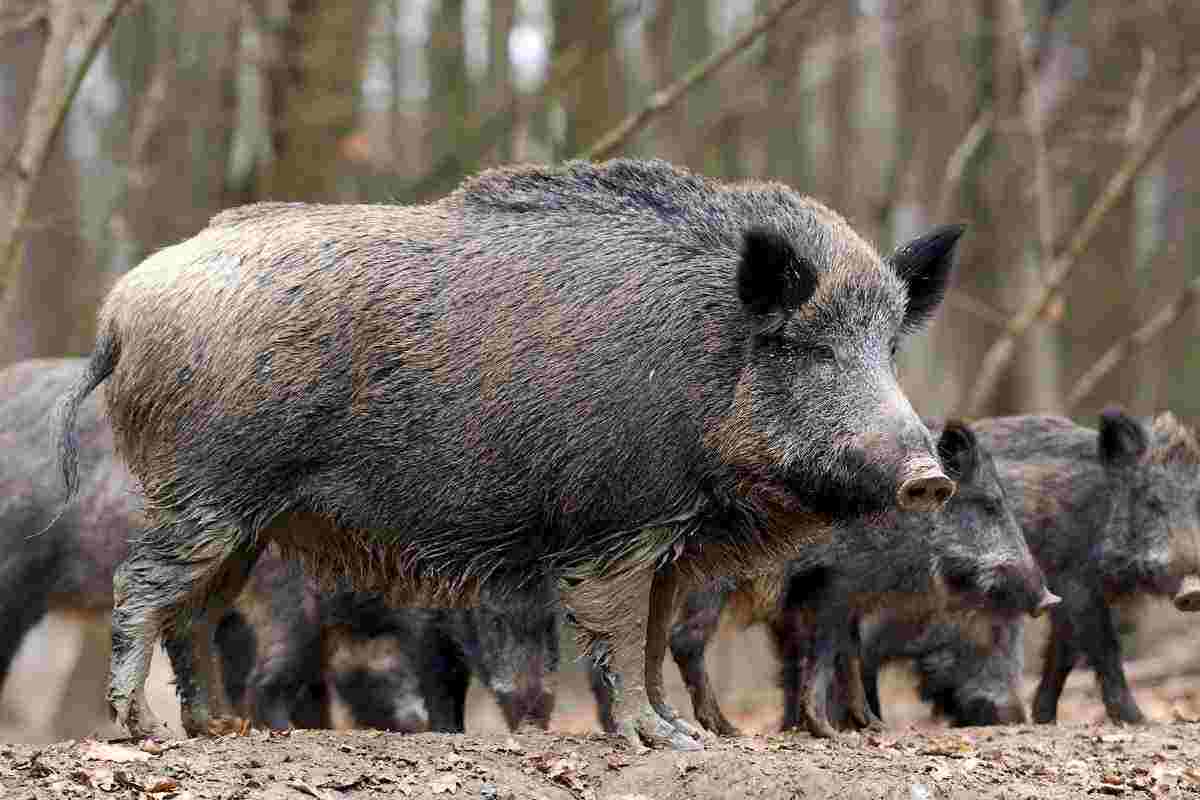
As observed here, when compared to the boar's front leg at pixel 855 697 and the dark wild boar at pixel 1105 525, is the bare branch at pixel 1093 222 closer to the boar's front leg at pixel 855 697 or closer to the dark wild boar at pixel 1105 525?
the dark wild boar at pixel 1105 525

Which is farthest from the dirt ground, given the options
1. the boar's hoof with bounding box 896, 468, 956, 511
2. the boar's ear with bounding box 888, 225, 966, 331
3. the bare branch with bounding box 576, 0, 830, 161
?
the bare branch with bounding box 576, 0, 830, 161

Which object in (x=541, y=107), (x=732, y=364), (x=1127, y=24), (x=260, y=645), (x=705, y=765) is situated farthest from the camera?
(x=1127, y=24)

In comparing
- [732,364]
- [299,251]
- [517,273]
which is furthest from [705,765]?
[299,251]

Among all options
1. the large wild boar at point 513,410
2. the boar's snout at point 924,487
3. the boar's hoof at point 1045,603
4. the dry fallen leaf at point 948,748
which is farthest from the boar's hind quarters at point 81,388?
the boar's hoof at point 1045,603

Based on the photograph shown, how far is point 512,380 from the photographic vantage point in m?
6.69

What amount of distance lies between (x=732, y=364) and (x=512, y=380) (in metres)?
0.78

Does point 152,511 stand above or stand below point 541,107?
below

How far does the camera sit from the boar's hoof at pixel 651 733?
21.8 feet

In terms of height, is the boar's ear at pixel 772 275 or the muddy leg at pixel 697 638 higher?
the boar's ear at pixel 772 275

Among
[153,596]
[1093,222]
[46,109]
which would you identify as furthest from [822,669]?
[1093,222]

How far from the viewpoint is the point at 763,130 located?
21625mm

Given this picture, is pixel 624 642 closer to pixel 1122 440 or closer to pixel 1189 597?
→ pixel 1189 597

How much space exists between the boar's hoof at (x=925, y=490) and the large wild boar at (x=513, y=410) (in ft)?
0.79

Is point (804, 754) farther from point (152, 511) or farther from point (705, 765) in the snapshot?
point (152, 511)
